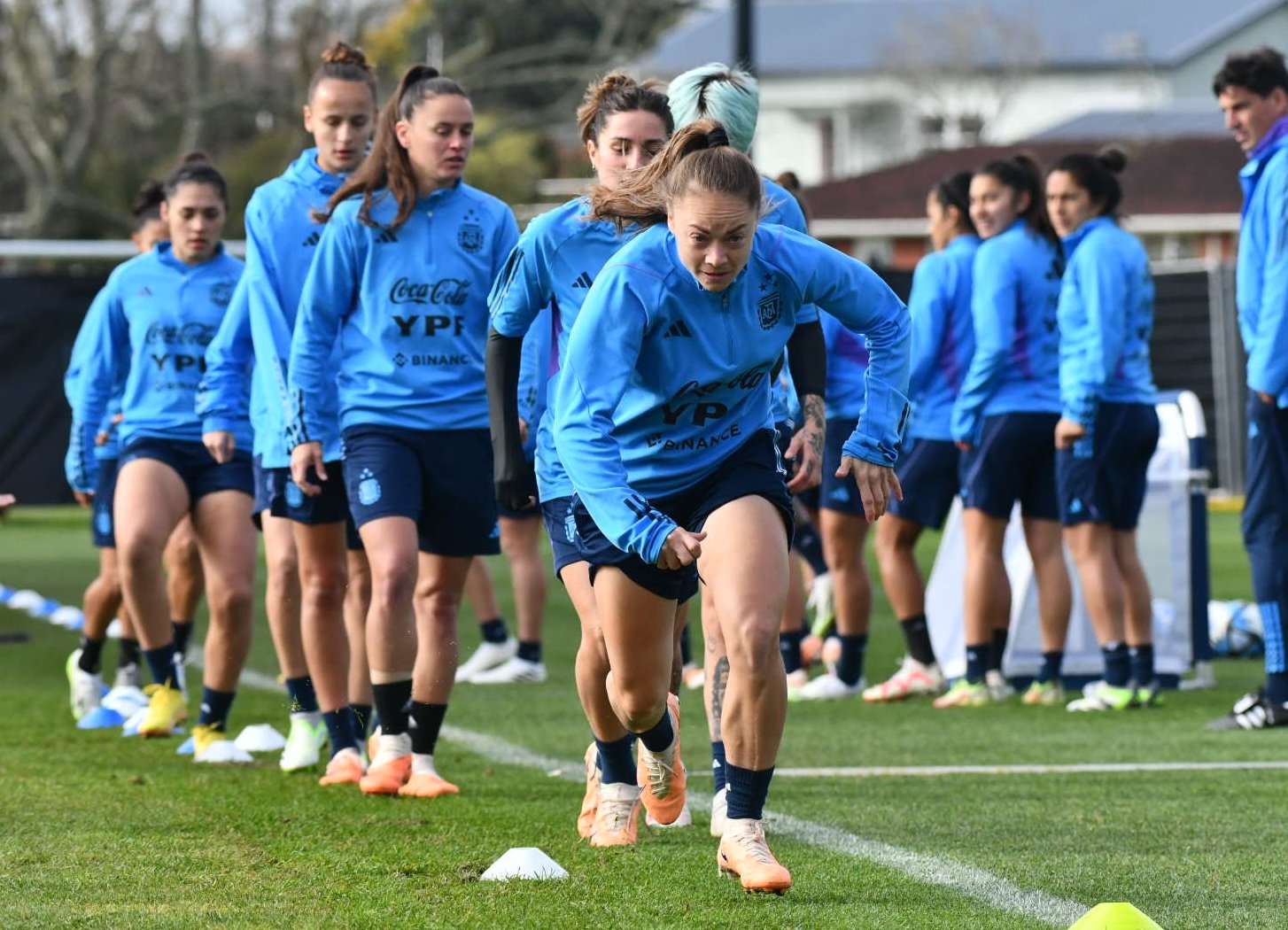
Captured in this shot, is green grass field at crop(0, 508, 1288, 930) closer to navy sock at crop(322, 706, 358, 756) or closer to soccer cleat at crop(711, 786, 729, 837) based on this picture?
soccer cleat at crop(711, 786, 729, 837)

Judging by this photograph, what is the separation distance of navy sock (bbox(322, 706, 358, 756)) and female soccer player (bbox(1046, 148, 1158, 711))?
3.51m

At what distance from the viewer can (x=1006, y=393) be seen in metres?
9.49

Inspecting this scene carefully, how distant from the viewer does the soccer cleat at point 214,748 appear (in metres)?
7.58

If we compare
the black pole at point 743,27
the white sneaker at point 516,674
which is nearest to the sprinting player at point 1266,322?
the white sneaker at point 516,674

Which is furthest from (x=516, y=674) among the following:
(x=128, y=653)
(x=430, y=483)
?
(x=430, y=483)

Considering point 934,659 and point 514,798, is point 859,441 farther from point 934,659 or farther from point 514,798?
point 934,659

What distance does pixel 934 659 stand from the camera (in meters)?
10.2

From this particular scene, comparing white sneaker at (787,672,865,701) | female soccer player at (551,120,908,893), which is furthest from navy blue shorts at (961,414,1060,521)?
female soccer player at (551,120,908,893)

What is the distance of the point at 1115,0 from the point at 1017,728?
6505cm

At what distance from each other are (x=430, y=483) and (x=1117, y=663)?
158 inches

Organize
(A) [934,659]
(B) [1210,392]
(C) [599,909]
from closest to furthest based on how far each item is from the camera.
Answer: (C) [599,909], (A) [934,659], (B) [1210,392]

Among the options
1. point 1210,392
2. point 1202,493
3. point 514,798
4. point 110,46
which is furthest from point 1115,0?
point 514,798

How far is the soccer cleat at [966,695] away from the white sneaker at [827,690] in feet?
1.63

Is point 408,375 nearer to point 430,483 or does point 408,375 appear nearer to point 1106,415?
point 430,483
